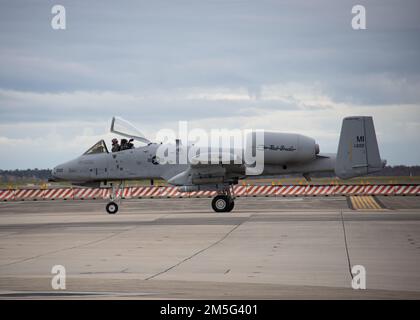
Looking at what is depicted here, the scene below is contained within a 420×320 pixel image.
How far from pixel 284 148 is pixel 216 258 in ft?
47.6

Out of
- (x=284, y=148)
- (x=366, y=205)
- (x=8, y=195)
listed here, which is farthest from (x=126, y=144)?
(x=8, y=195)

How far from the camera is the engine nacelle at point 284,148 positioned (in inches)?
1089

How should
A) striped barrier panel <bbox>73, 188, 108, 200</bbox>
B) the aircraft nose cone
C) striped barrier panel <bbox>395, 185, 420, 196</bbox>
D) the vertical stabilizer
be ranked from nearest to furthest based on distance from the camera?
the vertical stabilizer
the aircraft nose cone
striped barrier panel <bbox>395, 185, 420, 196</bbox>
striped barrier panel <bbox>73, 188, 108, 200</bbox>

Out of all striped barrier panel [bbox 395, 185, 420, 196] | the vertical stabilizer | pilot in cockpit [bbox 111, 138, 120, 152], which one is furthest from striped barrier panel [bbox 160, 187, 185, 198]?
the vertical stabilizer

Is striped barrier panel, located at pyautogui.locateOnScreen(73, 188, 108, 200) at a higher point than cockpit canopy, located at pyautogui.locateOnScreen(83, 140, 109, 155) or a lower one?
lower

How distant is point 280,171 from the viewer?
2831cm

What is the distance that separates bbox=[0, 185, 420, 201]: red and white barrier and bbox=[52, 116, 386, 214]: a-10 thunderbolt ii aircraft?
1073 cm

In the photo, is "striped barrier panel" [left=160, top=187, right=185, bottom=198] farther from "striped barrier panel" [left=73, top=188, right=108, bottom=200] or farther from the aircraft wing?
the aircraft wing

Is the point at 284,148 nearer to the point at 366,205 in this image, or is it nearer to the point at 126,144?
the point at 366,205

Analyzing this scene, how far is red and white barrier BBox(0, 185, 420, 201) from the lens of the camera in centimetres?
4106

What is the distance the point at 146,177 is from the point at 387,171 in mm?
92214

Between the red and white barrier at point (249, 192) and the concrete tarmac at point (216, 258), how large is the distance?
18.0 m
